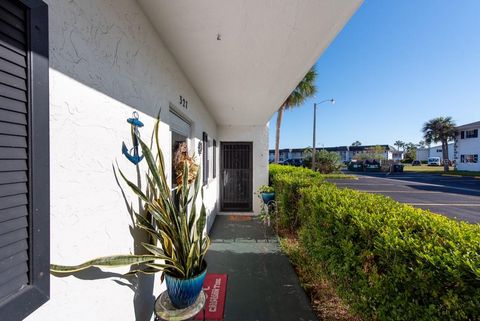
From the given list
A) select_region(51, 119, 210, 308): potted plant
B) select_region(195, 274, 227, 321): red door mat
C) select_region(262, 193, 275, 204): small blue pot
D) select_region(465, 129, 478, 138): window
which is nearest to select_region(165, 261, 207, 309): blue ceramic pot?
select_region(51, 119, 210, 308): potted plant

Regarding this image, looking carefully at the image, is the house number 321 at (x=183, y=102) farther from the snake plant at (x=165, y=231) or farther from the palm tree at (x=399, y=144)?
the palm tree at (x=399, y=144)

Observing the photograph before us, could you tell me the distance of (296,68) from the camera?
2.79m

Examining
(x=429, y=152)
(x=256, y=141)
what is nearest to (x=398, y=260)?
(x=256, y=141)

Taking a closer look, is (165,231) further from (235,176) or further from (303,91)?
(303,91)

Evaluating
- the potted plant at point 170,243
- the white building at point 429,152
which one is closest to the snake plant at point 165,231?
the potted plant at point 170,243

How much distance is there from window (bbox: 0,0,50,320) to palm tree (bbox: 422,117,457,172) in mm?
38782

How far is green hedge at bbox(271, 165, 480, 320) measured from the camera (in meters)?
1.13

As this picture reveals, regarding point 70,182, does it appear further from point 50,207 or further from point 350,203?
point 350,203

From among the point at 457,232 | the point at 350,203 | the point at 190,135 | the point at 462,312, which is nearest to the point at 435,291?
the point at 462,312

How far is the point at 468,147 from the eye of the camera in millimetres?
26734

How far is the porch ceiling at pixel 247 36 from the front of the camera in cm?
167

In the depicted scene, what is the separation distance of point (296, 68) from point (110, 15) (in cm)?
213

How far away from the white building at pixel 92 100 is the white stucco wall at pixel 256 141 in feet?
13.8

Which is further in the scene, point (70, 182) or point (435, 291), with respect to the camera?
point (435, 291)
